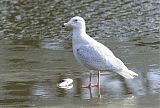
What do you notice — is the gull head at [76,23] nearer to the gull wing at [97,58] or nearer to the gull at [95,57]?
the gull at [95,57]

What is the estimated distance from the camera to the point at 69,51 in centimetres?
1220

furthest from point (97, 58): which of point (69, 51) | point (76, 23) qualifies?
point (69, 51)

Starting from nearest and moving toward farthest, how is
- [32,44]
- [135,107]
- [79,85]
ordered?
[135,107], [79,85], [32,44]

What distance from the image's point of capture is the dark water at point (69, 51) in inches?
337

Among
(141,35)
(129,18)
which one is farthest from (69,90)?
(129,18)

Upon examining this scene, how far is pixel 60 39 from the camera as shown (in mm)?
13547

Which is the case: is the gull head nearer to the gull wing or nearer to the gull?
the gull

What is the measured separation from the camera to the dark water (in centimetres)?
855

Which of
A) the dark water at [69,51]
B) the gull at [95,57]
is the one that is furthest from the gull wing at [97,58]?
the dark water at [69,51]

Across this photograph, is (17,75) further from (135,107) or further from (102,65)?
(135,107)

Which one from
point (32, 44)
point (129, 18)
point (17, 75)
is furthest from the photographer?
point (129, 18)

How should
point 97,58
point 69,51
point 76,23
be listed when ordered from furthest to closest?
point 69,51 < point 76,23 < point 97,58

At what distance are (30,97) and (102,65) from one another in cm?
131

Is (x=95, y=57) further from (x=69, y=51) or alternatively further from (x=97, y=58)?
(x=69, y=51)
